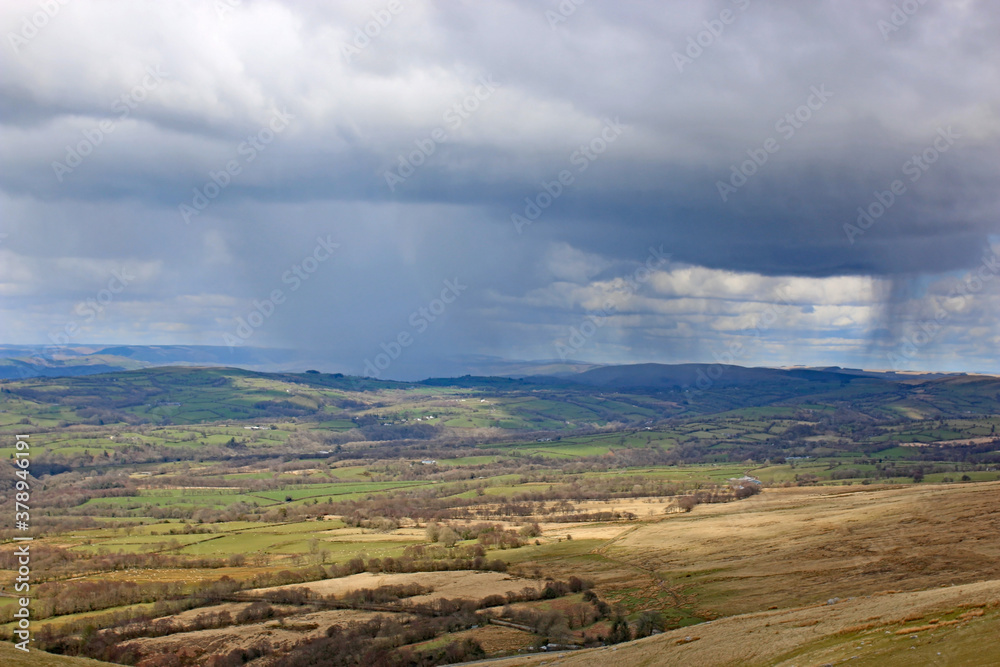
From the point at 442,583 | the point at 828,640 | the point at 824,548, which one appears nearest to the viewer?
the point at 828,640

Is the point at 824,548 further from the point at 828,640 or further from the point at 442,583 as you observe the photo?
the point at 828,640

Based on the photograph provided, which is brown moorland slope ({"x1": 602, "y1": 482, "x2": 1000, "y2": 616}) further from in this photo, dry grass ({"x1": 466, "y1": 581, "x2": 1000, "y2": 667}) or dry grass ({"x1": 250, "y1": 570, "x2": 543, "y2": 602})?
dry grass ({"x1": 250, "y1": 570, "x2": 543, "y2": 602})

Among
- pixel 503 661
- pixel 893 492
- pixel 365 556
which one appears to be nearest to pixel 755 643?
pixel 503 661

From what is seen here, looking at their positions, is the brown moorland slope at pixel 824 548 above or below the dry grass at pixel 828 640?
below

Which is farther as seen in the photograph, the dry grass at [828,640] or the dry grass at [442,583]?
the dry grass at [442,583]

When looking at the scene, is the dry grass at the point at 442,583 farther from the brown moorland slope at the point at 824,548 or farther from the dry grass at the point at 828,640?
the dry grass at the point at 828,640

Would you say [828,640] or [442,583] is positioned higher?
[828,640]

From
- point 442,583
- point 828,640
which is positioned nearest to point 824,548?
point 442,583

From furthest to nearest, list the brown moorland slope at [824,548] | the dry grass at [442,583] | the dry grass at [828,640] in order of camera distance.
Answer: the dry grass at [442,583]
the brown moorland slope at [824,548]
the dry grass at [828,640]

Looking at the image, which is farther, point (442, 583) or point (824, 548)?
point (442, 583)

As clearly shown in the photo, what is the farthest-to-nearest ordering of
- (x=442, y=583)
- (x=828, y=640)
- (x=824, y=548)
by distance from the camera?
(x=442, y=583), (x=824, y=548), (x=828, y=640)

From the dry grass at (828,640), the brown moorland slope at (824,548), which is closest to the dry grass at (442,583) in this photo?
the brown moorland slope at (824,548)

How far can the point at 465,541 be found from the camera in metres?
124

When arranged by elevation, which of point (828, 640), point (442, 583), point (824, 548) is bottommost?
point (442, 583)
